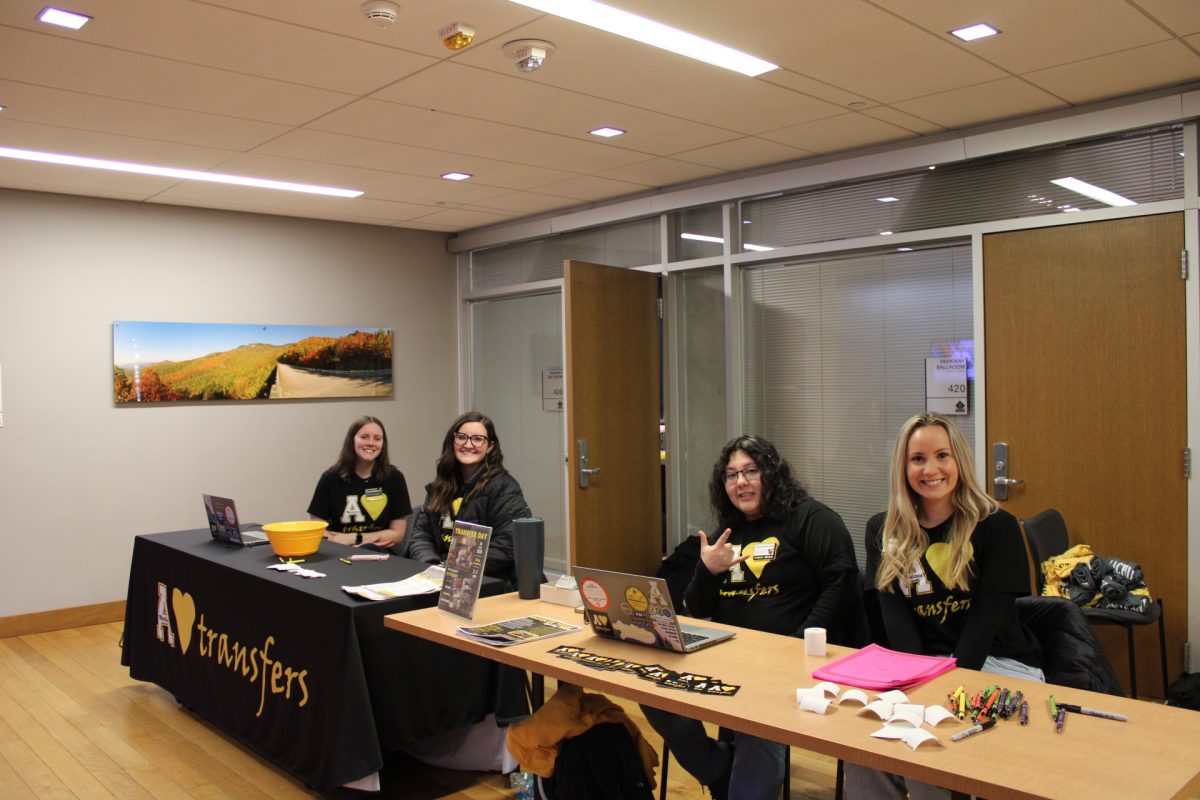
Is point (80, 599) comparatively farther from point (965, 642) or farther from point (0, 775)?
point (965, 642)

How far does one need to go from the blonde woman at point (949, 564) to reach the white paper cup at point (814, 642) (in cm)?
32

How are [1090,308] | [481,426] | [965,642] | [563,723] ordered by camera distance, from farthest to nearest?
[1090,308] → [481,426] → [563,723] → [965,642]

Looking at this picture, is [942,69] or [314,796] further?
[942,69]

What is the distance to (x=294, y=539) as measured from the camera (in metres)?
4.01

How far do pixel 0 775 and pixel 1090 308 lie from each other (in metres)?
4.89

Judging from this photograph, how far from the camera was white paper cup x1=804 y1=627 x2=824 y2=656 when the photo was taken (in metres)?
2.51

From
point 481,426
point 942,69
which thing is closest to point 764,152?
point 942,69

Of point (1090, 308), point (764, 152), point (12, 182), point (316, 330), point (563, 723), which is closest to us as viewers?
point (563, 723)

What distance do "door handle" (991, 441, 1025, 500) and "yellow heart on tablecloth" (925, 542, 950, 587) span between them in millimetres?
2203

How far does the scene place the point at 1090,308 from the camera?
4.41m

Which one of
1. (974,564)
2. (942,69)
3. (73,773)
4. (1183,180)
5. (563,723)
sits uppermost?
(942,69)

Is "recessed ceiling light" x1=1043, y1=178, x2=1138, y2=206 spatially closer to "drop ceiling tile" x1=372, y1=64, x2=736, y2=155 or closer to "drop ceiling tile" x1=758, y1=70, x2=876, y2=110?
"drop ceiling tile" x1=758, y1=70, x2=876, y2=110

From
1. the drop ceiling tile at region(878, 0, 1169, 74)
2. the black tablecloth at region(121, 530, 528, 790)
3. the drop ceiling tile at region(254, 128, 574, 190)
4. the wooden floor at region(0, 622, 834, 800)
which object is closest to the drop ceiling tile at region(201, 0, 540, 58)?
the drop ceiling tile at region(878, 0, 1169, 74)

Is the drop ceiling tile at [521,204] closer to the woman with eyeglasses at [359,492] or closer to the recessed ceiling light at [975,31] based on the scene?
the woman with eyeglasses at [359,492]
